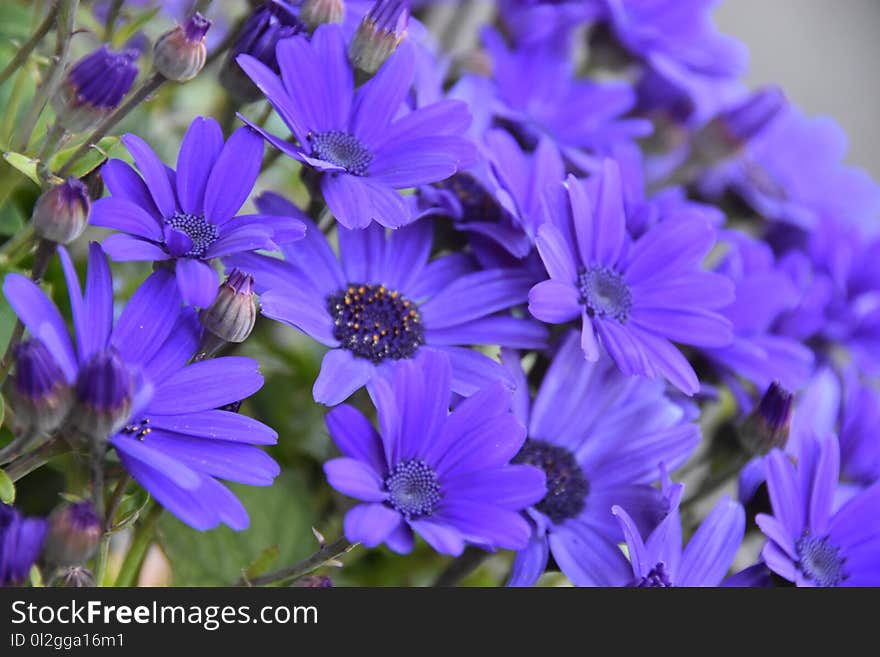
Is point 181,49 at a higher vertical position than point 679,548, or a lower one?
higher

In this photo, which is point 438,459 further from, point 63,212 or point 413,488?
point 63,212

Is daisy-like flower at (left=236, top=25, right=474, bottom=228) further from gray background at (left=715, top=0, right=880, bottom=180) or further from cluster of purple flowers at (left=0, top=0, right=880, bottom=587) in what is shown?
gray background at (left=715, top=0, right=880, bottom=180)

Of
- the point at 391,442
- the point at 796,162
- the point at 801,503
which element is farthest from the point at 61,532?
the point at 796,162

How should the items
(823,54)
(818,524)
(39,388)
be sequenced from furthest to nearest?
(823,54) < (818,524) < (39,388)

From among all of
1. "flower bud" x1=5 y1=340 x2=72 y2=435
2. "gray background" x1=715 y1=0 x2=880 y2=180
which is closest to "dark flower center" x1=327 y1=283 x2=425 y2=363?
"flower bud" x1=5 y1=340 x2=72 y2=435

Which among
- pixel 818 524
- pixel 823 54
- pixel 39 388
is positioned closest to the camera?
pixel 39 388

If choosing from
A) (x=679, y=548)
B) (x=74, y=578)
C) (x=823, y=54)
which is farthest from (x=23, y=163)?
(x=823, y=54)
